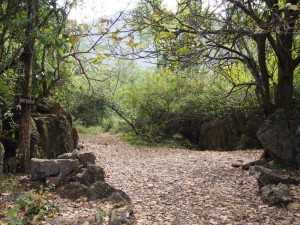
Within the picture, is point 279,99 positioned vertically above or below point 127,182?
above

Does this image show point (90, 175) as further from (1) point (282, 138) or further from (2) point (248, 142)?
(2) point (248, 142)

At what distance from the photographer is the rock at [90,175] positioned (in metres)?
5.72

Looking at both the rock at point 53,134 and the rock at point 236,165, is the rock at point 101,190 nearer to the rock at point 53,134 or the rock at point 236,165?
the rock at point 53,134

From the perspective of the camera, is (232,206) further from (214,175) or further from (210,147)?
(210,147)

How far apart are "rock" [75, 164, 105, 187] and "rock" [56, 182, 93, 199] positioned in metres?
0.22

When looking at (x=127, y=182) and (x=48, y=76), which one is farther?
(x=48, y=76)

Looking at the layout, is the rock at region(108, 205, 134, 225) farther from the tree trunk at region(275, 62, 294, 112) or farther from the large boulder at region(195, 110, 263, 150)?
the large boulder at region(195, 110, 263, 150)

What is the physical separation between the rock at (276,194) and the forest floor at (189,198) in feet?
0.32

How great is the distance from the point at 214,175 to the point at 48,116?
451cm

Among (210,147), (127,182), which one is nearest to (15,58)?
(127,182)

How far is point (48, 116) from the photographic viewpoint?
8.02m

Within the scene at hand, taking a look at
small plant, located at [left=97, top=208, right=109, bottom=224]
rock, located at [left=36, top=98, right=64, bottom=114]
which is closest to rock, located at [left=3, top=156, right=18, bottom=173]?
rock, located at [left=36, top=98, right=64, bottom=114]

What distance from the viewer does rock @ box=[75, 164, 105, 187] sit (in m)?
5.72

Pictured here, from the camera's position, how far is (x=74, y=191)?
5332mm
